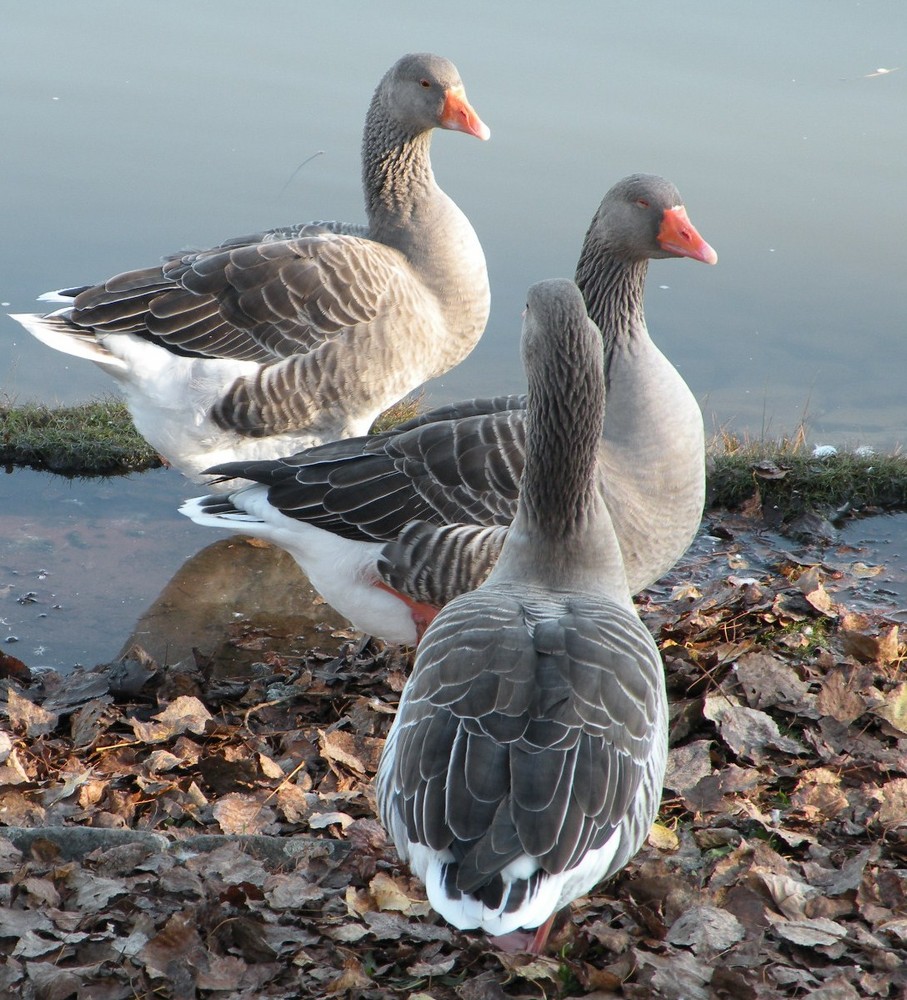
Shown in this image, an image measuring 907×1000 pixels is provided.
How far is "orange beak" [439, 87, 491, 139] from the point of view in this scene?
7.28 meters

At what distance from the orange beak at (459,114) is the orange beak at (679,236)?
244cm

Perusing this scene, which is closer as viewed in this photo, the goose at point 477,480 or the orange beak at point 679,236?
the goose at point 477,480

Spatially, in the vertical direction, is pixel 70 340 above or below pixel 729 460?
above

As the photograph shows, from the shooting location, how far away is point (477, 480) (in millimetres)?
5047

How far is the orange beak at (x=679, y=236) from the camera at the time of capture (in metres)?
5.20

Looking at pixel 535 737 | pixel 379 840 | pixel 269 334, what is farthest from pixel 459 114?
pixel 535 737

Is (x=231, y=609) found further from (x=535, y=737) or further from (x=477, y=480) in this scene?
(x=535, y=737)

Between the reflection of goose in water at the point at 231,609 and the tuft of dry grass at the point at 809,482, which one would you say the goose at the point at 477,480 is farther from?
the tuft of dry grass at the point at 809,482

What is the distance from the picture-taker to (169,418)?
6.94 meters

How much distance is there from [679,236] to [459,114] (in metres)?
2.59

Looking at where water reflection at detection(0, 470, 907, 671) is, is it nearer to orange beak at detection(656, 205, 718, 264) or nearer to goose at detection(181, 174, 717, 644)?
goose at detection(181, 174, 717, 644)

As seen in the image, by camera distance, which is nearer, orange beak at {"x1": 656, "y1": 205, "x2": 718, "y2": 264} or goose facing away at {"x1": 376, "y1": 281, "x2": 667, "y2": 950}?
goose facing away at {"x1": 376, "y1": 281, "x2": 667, "y2": 950}

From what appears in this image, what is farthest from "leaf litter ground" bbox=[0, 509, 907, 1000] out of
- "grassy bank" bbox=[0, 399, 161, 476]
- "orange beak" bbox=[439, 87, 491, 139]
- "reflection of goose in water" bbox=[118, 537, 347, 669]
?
"orange beak" bbox=[439, 87, 491, 139]

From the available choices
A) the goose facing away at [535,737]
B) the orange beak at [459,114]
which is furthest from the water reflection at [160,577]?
the orange beak at [459,114]
